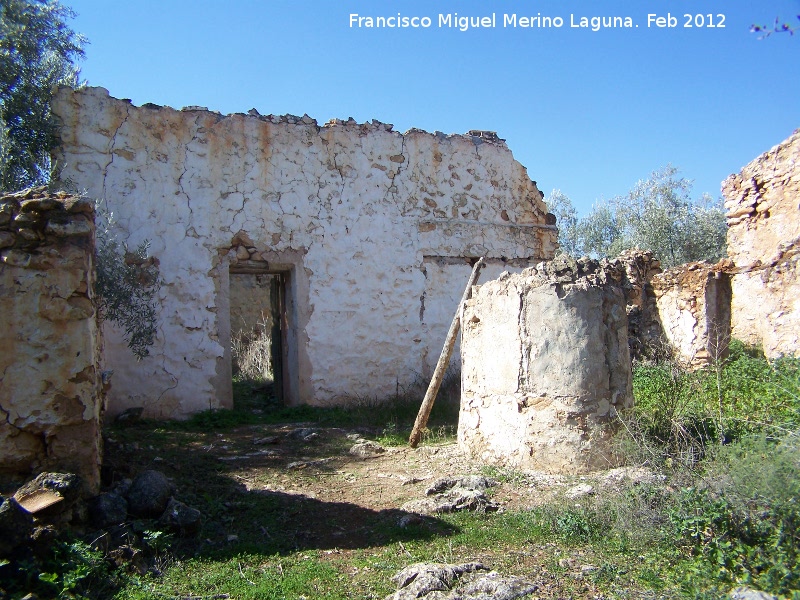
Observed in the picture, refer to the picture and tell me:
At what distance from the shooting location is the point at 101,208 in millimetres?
7836

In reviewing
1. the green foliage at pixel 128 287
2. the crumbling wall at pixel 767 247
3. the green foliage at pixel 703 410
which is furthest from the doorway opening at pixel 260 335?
the crumbling wall at pixel 767 247

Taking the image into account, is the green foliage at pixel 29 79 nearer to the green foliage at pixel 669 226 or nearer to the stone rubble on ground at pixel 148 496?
the stone rubble on ground at pixel 148 496

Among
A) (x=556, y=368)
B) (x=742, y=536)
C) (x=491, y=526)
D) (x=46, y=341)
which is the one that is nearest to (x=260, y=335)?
(x=556, y=368)

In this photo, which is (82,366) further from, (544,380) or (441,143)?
(441,143)

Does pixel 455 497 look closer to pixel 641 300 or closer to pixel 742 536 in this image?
pixel 742 536

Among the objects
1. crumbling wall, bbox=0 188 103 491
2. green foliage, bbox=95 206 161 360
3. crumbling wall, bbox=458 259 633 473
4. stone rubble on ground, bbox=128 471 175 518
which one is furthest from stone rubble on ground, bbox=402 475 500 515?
green foliage, bbox=95 206 161 360

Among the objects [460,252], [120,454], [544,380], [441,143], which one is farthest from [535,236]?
[120,454]

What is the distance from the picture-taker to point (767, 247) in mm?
10570

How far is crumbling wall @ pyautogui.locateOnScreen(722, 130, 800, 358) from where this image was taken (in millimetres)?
9562

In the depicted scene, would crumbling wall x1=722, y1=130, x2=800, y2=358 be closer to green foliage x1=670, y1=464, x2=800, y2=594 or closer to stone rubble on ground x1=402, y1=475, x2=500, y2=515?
stone rubble on ground x1=402, y1=475, x2=500, y2=515

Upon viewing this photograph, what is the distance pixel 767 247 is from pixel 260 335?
30.5 feet

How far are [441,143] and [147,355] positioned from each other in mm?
5260

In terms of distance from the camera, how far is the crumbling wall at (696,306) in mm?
10344

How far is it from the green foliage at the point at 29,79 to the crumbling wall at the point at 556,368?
5.63 m
